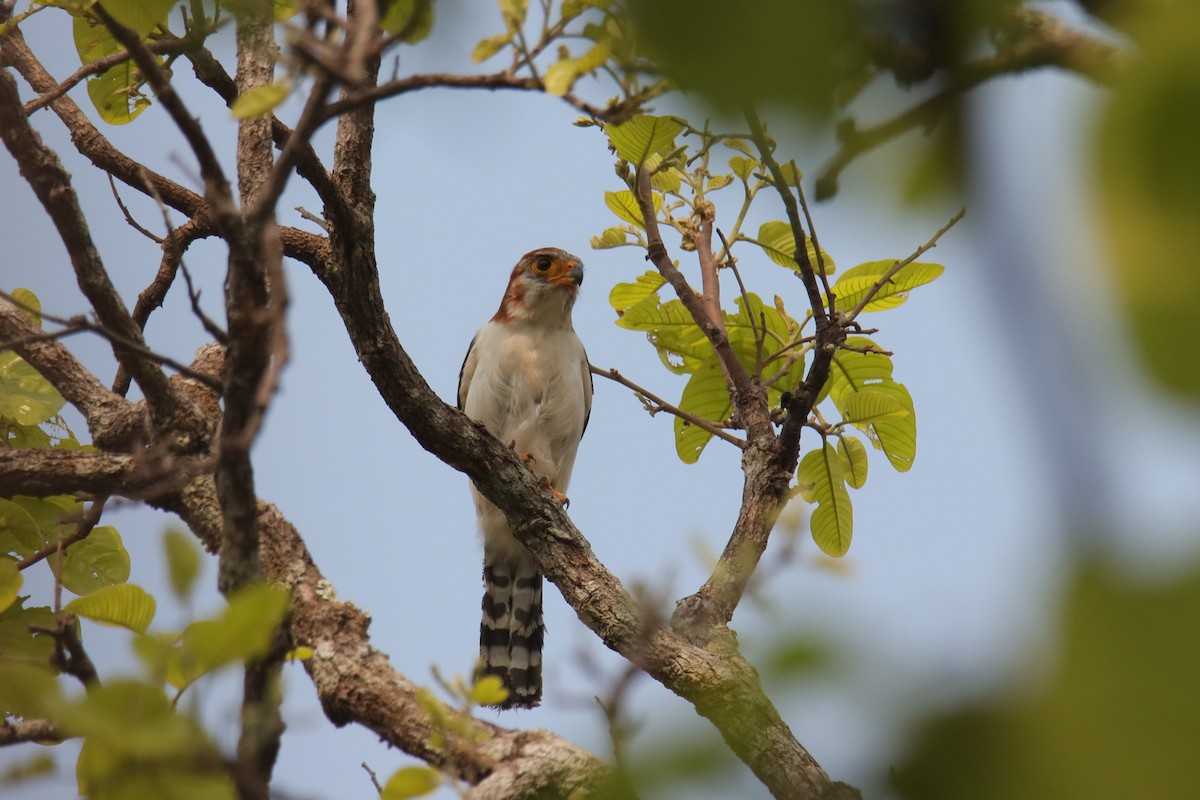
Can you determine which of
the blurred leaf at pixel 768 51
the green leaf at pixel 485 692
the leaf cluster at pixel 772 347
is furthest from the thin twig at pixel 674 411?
the blurred leaf at pixel 768 51

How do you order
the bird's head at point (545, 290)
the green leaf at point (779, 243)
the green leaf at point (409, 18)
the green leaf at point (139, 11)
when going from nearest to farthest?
the green leaf at point (409, 18) < the green leaf at point (139, 11) < the green leaf at point (779, 243) < the bird's head at point (545, 290)

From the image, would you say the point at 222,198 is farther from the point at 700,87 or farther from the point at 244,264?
the point at 700,87

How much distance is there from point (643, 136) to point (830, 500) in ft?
6.75

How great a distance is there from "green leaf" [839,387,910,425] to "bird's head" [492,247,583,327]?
3.98 meters

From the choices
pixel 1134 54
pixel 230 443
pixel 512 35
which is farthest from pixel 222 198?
pixel 1134 54

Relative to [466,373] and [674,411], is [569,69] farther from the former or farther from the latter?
[466,373]

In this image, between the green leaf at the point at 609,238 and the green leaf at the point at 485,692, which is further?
the green leaf at the point at 609,238

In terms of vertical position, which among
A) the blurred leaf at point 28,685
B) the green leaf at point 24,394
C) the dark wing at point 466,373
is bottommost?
the blurred leaf at point 28,685

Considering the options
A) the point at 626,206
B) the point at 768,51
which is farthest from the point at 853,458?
the point at 768,51

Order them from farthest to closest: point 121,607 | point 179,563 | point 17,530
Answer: point 17,530 → point 121,607 → point 179,563

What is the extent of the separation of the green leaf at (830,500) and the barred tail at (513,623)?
9.91 ft

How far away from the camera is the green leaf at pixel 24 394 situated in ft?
15.3

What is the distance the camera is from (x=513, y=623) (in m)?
7.92

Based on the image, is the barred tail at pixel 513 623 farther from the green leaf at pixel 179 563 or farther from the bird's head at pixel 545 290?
the green leaf at pixel 179 563
